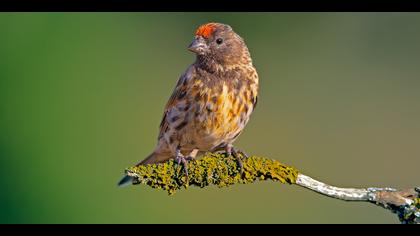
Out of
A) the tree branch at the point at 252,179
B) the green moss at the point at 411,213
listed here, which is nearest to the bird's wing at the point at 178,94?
the tree branch at the point at 252,179

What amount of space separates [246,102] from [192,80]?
54cm

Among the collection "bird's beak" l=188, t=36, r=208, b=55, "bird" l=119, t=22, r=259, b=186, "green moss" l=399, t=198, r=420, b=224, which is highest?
"bird's beak" l=188, t=36, r=208, b=55

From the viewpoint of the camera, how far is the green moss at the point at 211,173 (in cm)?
420

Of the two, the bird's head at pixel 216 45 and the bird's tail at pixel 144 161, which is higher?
the bird's head at pixel 216 45

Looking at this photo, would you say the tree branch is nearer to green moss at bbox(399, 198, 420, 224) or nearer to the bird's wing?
green moss at bbox(399, 198, 420, 224)

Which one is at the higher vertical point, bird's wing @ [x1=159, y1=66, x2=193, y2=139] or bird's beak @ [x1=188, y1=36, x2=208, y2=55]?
bird's beak @ [x1=188, y1=36, x2=208, y2=55]

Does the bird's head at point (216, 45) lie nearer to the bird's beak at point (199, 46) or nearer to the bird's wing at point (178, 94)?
the bird's beak at point (199, 46)

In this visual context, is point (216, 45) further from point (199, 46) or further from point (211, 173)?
point (211, 173)

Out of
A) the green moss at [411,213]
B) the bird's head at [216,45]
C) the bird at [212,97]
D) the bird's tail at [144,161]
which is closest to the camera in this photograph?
the green moss at [411,213]

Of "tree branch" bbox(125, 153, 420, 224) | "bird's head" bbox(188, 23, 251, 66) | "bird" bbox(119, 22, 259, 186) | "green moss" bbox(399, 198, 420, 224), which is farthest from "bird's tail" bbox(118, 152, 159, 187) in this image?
"green moss" bbox(399, 198, 420, 224)

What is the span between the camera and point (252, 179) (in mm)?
4355

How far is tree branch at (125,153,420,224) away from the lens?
13.1 ft

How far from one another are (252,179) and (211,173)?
275 mm

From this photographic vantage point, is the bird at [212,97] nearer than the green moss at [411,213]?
No
